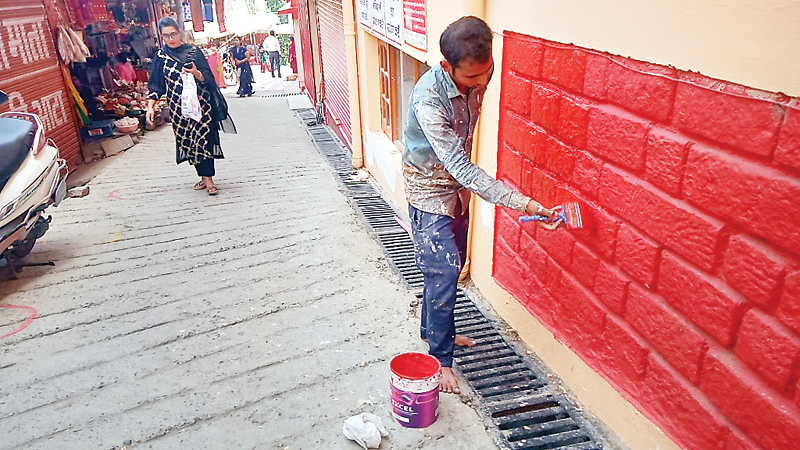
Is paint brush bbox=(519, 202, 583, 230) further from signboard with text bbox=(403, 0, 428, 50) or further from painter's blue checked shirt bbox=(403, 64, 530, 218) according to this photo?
signboard with text bbox=(403, 0, 428, 50)

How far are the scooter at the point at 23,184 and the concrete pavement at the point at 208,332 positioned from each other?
25cm

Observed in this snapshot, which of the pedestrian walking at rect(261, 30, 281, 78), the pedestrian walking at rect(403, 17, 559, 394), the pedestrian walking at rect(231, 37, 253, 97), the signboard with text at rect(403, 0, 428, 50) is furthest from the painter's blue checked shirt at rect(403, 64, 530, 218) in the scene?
the pedestrian walking at rect(261, 30, 281, 78)

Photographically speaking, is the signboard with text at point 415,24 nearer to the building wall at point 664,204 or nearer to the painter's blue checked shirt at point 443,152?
the building wall at point 664,204

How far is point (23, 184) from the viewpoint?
422 centimetres

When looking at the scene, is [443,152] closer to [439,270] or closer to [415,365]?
[439,270]

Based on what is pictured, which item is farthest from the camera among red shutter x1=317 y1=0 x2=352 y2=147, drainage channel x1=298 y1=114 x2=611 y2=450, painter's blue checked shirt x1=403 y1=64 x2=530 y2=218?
red shutter x1=317 y1=0 x2=352 y2=147

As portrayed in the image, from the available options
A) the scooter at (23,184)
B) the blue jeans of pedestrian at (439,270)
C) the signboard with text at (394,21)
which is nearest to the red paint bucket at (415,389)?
the blue jeans of pedestrian at (439,270)

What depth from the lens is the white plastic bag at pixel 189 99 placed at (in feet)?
18.8

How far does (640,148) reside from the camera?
81.4 inches

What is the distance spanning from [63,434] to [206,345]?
872 millimetres

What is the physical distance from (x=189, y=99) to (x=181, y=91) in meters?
0.13

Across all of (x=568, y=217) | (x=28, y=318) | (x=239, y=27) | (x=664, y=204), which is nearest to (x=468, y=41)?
(x=568, y=217)

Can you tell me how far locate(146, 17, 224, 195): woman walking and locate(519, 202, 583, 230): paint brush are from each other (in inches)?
179

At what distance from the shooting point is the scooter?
4066mm
